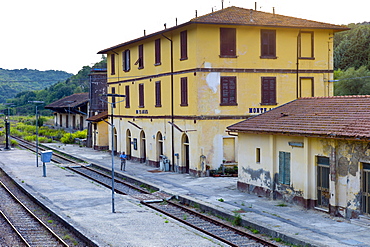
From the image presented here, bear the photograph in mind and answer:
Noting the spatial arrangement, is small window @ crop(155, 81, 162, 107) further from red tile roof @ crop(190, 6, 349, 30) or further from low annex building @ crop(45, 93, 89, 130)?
low annex building @ crop(45, 93, 89, 130)

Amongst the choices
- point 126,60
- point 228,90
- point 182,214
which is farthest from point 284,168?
point 126,60

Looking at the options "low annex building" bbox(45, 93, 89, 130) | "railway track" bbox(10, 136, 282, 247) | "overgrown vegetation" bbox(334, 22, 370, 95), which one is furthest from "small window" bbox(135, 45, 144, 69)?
"overgrown vegetation" bbox(334, 22, 370, 95)

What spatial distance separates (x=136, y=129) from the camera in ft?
123

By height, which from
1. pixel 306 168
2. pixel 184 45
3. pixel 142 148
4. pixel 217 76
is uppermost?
pixel 184 45

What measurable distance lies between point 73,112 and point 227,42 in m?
39.3

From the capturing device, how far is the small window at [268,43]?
2992 cm

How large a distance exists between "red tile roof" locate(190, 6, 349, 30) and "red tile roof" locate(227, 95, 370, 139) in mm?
7498

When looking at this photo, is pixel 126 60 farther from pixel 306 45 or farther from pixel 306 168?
pixel 306 168

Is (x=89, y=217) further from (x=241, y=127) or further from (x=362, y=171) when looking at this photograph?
(x=362, y=171)

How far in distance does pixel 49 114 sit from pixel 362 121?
355 ft

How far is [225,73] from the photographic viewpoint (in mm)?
29234

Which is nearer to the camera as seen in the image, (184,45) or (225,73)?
(225,73)

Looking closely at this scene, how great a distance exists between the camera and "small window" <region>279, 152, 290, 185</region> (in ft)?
66.4

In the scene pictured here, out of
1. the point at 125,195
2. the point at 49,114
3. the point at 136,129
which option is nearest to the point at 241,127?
the point at 125,195
